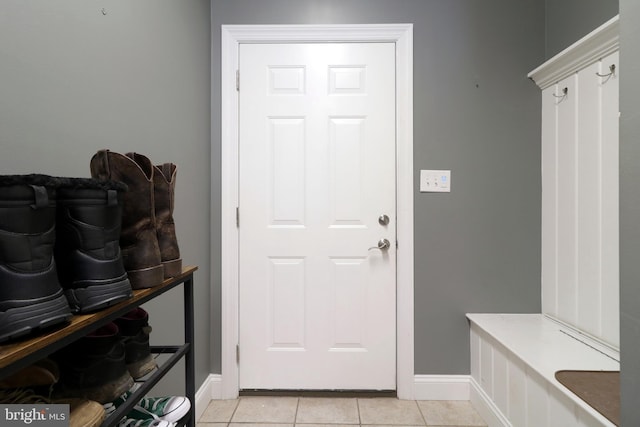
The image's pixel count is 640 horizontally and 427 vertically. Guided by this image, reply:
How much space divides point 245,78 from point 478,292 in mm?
1822

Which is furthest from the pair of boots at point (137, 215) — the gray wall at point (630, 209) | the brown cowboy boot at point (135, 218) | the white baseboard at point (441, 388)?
the white baseboard at point (441, 388)

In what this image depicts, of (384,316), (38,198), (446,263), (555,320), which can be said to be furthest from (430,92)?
(38,198)

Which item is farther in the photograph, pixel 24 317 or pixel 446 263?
pixel 446 263

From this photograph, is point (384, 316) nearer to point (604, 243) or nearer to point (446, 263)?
point (446, 263)

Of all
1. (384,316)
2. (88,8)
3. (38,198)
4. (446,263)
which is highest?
(88,8)

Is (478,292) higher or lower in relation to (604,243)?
lower

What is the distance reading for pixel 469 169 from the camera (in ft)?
5.72

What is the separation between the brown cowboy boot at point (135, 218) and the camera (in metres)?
0.68

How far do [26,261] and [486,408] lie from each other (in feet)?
6.26

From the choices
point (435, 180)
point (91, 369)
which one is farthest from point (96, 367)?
point (435, 180)

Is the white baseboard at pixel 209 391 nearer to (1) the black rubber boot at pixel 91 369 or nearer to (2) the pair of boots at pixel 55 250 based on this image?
(1) the black rubber boot at pixel 91 369

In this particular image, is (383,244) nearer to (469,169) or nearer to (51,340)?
(469,169)

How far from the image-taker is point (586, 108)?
56.0 inches

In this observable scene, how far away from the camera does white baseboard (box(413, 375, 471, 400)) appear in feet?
5.64
